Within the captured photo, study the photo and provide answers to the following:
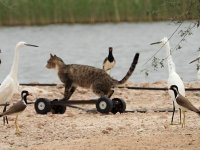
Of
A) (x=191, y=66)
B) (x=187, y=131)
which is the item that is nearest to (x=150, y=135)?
(x=187, y=131)

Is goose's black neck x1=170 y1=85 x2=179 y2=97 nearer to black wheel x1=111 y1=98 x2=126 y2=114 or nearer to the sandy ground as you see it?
the sandy ground

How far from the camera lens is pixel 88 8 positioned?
37062 mm

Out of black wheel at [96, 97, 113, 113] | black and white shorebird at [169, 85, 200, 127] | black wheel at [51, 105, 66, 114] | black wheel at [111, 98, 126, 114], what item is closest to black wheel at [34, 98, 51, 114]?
black wheel at [51, 105, 66, 114]

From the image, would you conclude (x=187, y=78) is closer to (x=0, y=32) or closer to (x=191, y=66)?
(x=191, y=66)

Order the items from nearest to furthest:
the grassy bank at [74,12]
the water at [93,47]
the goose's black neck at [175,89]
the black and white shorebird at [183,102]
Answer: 1. the black and white shorebird at [183,102]
2. the goose's black neck at [175,89]
3. the water at [93,47]
4. the grassy bank at [74,12]

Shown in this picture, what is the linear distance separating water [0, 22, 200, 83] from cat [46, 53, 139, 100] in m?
9.23

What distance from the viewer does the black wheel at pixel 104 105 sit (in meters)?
12.6

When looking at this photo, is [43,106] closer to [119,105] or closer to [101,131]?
[119,105]

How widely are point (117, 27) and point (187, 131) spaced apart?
3123cm

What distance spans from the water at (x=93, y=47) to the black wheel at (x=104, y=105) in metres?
9.84

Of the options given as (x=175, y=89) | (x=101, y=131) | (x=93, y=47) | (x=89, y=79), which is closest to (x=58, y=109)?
(x=89, y=79)

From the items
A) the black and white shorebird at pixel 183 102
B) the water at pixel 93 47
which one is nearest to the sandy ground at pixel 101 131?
the black and white shorebird at pixel 183 102

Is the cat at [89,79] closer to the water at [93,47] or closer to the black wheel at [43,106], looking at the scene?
the black wheel at [43,106]

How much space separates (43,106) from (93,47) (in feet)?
76.6
